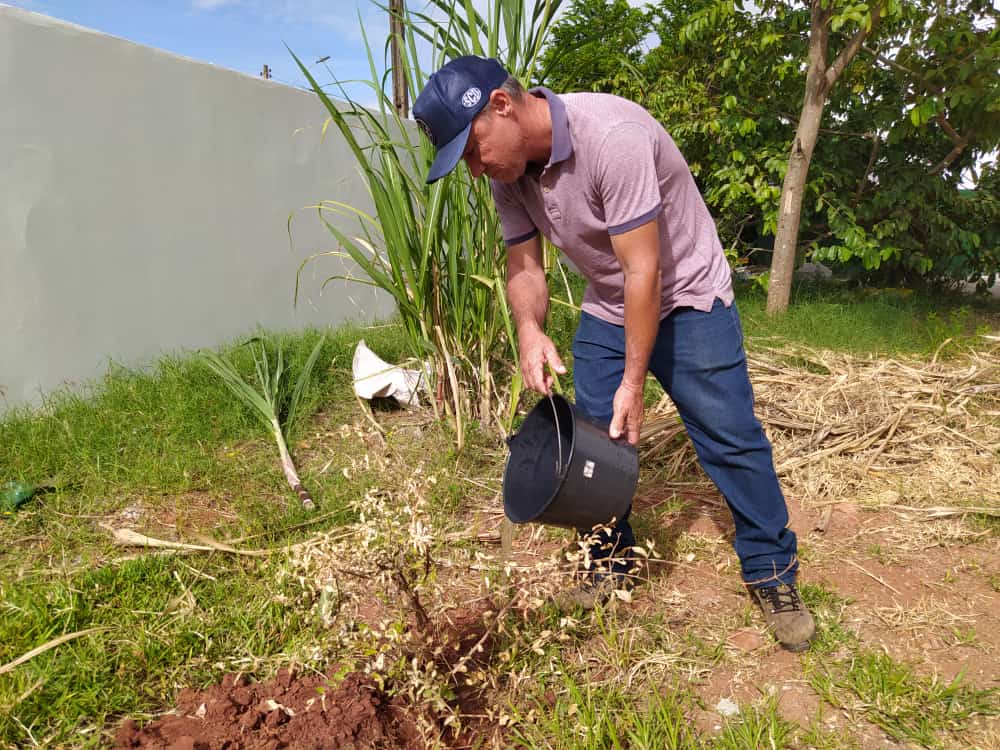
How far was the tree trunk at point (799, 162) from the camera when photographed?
5406mm

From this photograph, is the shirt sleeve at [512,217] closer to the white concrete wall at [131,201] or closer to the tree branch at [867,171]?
the white concrete wall at [131,201]

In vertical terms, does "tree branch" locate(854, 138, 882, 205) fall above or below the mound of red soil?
above

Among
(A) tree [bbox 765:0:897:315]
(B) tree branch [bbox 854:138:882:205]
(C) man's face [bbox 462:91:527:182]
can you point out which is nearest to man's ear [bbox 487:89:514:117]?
(C) man's face [bbox 462:91:527:182]

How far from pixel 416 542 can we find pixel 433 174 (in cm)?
86

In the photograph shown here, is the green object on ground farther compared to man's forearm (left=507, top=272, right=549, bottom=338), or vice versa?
the green object on ground

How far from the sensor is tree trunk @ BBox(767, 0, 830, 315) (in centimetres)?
541

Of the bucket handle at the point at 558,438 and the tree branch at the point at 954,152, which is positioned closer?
the bucket handle at the point at 558,438

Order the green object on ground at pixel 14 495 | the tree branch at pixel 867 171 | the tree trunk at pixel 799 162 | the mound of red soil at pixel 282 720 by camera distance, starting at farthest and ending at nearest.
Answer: the tree branch at pixel 867 171
the tree trunk at pixel 799 162
the green object on ground at pixel 14 495
the mound of red soil at pixel 282 720

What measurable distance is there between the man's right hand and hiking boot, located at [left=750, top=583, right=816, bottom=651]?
86 centimetres

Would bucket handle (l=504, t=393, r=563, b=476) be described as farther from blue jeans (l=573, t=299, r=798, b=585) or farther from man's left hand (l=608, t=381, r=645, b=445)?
blue jeans (l=573, t=299, r=798, b=585)

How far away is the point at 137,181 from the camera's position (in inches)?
150

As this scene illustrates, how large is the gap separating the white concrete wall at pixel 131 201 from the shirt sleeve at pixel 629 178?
307cm

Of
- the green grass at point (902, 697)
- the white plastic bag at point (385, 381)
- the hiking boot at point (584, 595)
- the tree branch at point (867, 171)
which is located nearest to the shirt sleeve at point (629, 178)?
the hiking boot at point (584, 595)

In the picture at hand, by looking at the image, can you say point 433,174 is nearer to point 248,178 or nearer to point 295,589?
point 295,589
